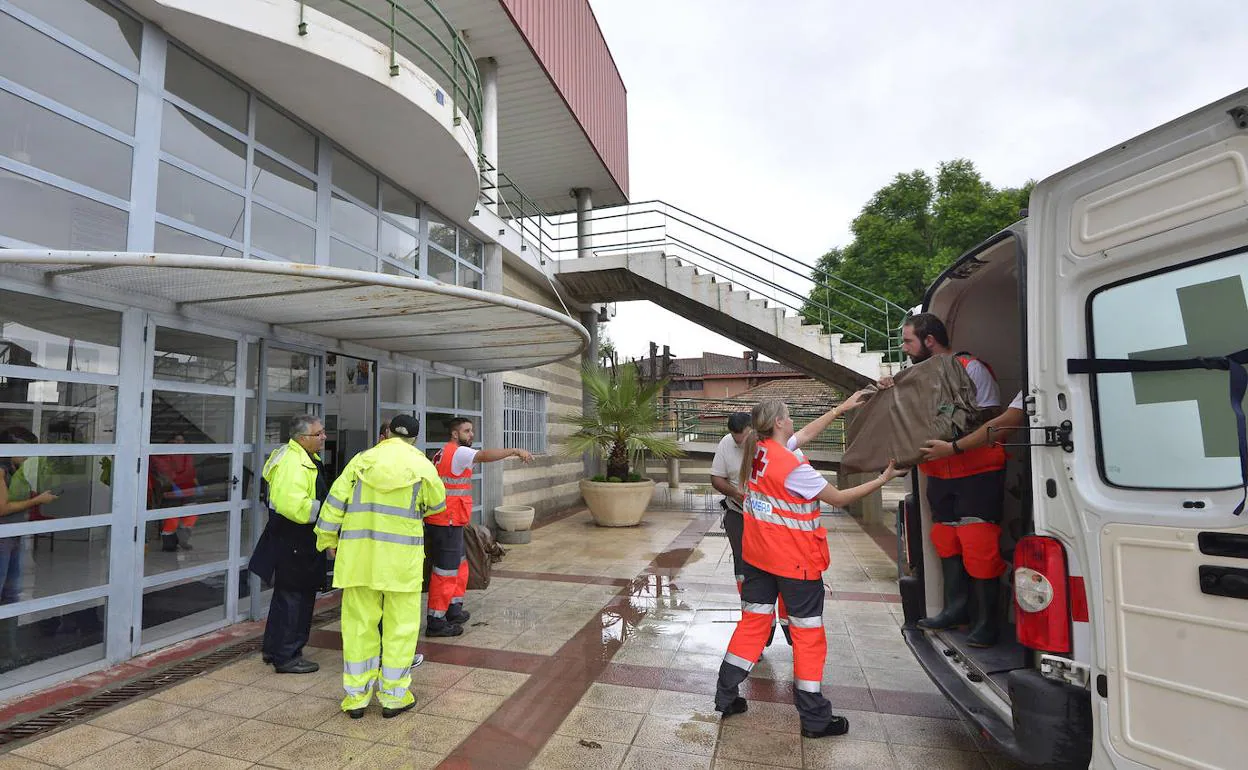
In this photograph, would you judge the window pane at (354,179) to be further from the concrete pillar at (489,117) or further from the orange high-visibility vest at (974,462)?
the orange high-visibility vest at (974,462)

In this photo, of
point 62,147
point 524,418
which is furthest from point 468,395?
point 62,147

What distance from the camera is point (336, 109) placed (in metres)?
6.02

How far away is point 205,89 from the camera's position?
5273 millimetres

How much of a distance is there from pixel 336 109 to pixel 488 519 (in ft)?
19.7

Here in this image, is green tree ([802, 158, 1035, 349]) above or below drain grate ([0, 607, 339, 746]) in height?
above

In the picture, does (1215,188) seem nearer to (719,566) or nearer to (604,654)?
(604,654)

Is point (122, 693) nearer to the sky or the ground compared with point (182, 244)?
nearer to the ground

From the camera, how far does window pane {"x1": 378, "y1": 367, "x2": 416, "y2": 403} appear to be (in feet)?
23.5

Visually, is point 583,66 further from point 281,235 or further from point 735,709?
point 735,709

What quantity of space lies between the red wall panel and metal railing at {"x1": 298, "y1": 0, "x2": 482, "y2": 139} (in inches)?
46.3

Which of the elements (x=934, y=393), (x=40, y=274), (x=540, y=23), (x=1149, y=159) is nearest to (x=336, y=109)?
(x=40, y=274)

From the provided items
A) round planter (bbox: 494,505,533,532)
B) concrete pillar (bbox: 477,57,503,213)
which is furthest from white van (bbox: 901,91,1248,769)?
concrete pillar (bbox: 477,57,503,213)

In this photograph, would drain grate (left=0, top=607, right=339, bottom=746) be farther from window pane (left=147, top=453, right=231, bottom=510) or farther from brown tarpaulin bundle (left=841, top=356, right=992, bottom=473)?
brown tarpaulin bundle (left=841, top=356, right=992, bottom=473)

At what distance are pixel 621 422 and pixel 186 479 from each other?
7088 mm
